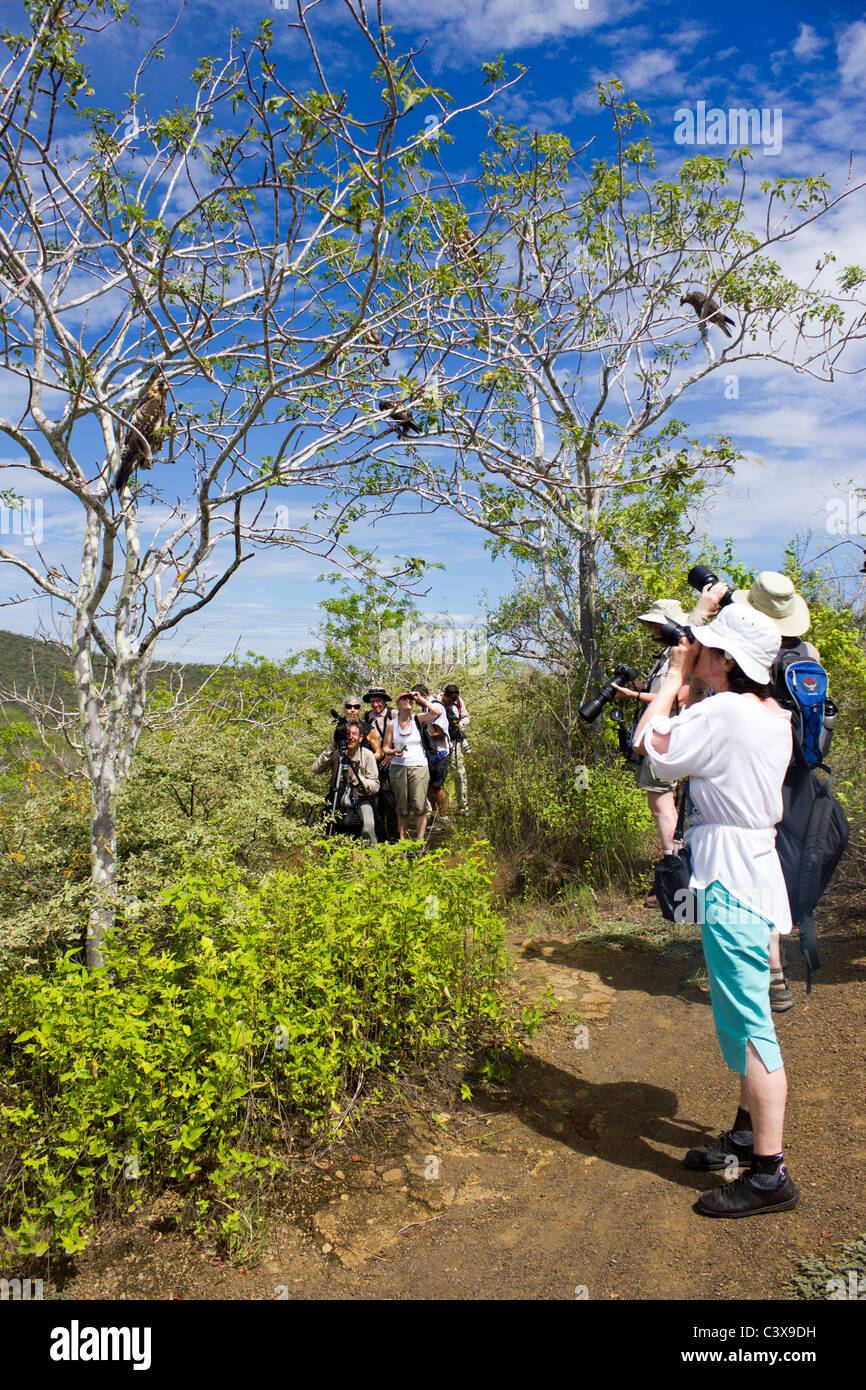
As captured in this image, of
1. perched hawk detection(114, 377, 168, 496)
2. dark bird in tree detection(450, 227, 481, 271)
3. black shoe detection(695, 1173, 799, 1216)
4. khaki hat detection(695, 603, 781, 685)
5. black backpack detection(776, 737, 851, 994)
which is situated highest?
dark bird in tree detection(450, 227, 481, 271)

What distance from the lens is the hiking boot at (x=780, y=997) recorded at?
3904 millimetres

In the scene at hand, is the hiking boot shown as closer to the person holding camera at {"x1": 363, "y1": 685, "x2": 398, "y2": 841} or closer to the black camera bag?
the black camera bag

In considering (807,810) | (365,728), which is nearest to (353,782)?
(365,728)

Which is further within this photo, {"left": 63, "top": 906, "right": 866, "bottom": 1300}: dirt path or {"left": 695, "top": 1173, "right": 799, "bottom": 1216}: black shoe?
{"left": 695, "top": 1173, "right": 799, "bottom": 1216}: black shoe

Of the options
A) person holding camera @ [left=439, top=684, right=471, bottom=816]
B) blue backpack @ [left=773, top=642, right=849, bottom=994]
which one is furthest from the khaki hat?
person holding camera @ [left=439, top=684, right=471, bottom=816]

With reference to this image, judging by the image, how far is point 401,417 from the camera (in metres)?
4.13

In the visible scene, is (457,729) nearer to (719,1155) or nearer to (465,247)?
(465,247)

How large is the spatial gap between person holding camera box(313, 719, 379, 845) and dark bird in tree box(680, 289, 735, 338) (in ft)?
15.0

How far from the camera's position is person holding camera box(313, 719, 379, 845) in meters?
6.24

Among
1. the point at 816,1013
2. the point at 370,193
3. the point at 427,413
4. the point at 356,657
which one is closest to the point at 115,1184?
the point at 816,1013

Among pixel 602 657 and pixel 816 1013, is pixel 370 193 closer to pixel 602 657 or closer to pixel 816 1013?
pixel 816 1013

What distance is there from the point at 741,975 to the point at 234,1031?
1611mm

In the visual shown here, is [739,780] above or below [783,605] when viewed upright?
below

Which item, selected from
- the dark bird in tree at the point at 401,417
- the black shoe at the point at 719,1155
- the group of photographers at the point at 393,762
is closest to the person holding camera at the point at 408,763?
the group of photographers at the point at 393,762
